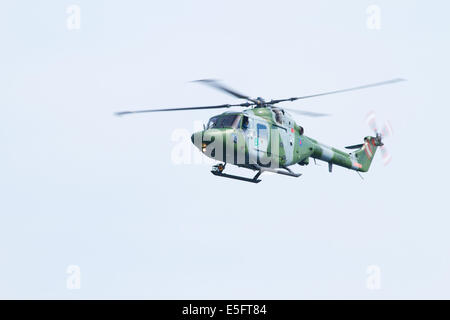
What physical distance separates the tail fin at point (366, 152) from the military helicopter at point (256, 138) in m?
5.14

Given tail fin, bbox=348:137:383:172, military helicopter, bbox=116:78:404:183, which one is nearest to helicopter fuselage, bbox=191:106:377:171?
military helicopter, bbox=116:78:404:183

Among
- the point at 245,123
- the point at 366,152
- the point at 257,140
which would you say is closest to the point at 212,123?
the point at 245,123

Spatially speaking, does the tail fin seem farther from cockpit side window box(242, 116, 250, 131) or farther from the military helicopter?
cockpit side window box(242, 116, 250, 131)

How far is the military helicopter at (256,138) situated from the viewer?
27641 millimetres

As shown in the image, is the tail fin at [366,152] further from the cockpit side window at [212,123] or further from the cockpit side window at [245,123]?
the cockpit side window at [212,123]

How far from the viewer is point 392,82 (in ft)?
91.6

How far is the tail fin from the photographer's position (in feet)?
122

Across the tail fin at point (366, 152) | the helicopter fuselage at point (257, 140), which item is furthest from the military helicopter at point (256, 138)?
the tail fin at point (366, 152)

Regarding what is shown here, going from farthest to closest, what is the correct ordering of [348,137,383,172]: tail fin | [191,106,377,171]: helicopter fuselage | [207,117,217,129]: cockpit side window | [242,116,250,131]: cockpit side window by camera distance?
[348,137,383,172]: tail fin < [207,117,217,129]: cockpit side window < [242,116,250,131]: cockpit side window < [191,106,377,171]: helicopter fuselage

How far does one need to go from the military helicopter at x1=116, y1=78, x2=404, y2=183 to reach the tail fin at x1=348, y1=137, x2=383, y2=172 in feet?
16.9

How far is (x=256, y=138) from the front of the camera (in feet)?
94.4

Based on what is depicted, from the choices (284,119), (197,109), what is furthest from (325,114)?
(197,109)

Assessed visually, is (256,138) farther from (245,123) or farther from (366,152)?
(366,152)

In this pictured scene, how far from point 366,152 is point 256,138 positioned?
11.1 meters
